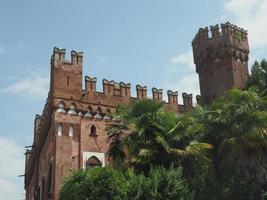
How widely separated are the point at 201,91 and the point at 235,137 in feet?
37.4

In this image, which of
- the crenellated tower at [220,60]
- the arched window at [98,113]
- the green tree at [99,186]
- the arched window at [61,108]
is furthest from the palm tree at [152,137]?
the crenellated tower at [220,60]

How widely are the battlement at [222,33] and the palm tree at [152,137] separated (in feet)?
37.2

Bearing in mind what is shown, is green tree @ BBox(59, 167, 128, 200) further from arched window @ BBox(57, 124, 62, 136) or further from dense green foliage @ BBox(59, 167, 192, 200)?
arched window @ BBox(57, 124, 62, 136)

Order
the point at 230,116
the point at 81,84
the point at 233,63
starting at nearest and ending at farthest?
the point at 230,116
the point at 81,84
the point at 233,63

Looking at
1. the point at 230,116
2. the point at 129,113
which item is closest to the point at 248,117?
the point at 230,116

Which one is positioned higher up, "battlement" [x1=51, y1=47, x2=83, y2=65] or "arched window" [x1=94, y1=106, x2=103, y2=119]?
"battlement" [x1=51, y1=47, x2=83, y2=65]

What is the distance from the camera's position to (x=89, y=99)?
2311 cm

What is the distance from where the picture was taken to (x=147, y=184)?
13.7m

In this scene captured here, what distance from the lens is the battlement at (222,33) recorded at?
85.6 ft

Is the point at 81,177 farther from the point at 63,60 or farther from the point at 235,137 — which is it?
the point at 63,60

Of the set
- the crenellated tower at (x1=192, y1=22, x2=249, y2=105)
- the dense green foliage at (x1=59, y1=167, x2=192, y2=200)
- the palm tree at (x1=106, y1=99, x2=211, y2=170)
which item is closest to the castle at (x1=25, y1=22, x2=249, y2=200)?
the crenellated tower at (x1=192, y1=22, x2=249, y2=105)

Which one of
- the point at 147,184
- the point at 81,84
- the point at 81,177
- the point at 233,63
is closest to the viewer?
the point at 147,184

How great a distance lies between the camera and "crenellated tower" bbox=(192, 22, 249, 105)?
25406mm

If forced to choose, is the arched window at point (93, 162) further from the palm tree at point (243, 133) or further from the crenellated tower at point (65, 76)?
the palm tree at point (243, 133)
